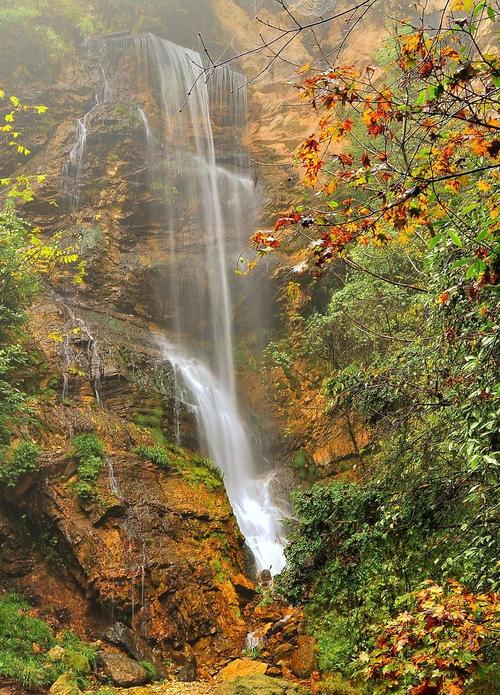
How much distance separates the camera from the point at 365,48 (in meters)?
22.9

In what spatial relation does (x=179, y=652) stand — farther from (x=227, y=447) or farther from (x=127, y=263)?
(x=127, y=263)

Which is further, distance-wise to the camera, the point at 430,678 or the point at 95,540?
the point at 95,540

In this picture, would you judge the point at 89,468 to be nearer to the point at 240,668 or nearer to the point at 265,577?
the point at 265,577

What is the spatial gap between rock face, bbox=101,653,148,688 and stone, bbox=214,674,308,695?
2042 millimetres

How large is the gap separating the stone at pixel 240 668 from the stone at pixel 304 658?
0.48 meters

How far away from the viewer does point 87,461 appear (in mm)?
9859

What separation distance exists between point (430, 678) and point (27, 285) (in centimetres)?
905

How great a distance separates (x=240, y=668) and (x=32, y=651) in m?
3.07

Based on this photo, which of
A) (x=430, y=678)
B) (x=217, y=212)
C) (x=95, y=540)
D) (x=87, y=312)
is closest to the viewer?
(x=430, y=678)

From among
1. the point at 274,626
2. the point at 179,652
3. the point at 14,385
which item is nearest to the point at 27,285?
the point at 14,385

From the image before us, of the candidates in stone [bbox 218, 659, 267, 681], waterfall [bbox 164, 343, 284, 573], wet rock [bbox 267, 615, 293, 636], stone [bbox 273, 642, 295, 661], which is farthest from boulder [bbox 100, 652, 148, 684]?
waterfall [bbox 164, 343, 284, 573]

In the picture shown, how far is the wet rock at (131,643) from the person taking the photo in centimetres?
761

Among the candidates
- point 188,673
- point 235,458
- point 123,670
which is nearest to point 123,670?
point 123,670

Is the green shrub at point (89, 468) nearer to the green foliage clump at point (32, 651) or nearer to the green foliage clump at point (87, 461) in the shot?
the green foliage clump at point (87, 461)
